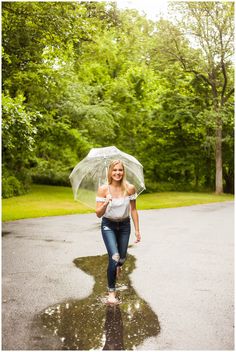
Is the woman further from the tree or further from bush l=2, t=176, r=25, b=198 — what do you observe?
the tree

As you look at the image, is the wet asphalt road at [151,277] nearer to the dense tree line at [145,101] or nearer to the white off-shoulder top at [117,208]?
the white off-shoulder top at [117,208]

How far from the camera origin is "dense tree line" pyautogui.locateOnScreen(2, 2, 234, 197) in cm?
2311

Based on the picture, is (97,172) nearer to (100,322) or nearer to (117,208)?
(117,208)

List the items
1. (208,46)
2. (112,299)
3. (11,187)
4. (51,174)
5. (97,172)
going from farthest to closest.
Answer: (51,174) → (208,46) → (11,187) → (97,172) → (112,299)

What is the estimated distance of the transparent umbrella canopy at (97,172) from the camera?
6135mm

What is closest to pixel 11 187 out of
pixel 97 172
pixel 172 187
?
pixel 172 187

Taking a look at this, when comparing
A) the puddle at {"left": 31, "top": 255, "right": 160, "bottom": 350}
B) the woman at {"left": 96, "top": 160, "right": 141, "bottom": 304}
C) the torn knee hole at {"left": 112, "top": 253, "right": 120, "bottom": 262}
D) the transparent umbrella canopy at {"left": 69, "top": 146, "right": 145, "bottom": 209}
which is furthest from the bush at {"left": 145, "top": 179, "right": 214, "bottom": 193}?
the torn knee hole at {"left": 112, "top": 253, "right": 120, "bottom": 262}

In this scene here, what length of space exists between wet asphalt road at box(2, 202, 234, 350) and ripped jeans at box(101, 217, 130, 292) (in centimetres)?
78

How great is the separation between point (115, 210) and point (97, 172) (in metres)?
0.97

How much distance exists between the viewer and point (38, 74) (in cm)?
1614

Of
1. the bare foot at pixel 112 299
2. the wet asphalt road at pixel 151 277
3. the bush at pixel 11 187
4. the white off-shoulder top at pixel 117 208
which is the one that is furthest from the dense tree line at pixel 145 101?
the bare foot at pixel 112 299

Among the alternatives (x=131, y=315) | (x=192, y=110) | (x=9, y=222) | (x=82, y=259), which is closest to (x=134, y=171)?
(x=131, y=315)

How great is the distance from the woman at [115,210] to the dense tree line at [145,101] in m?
12.2

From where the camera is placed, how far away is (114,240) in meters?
5.57
